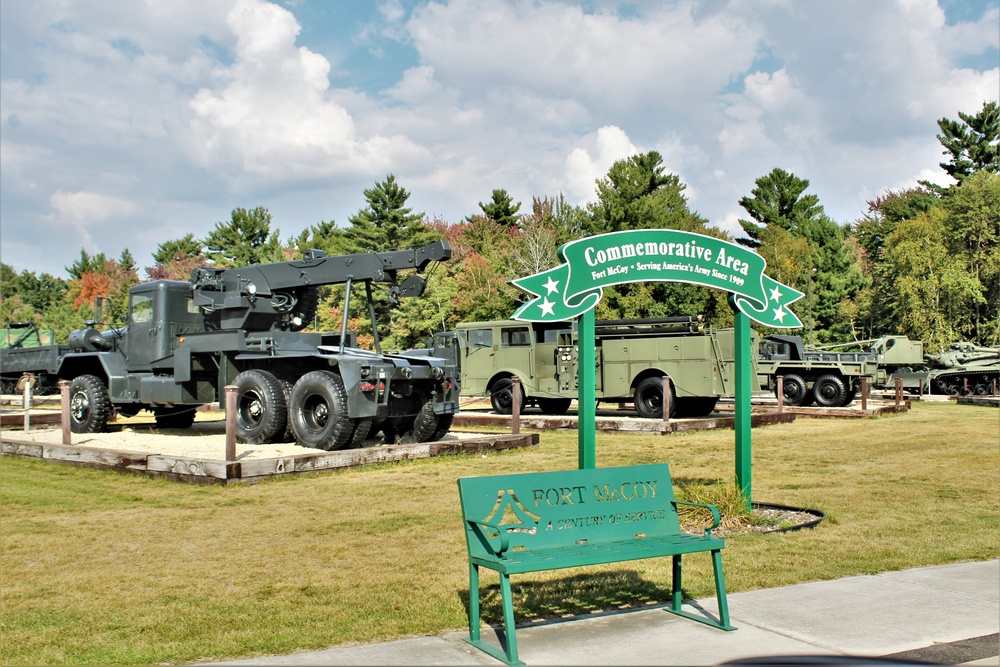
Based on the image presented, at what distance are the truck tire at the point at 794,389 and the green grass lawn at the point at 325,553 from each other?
13.8m

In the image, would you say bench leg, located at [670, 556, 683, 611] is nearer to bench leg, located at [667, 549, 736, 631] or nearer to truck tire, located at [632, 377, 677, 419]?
bench leg, located at [667, 549, 736, 631]

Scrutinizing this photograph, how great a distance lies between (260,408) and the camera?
47.5 ft

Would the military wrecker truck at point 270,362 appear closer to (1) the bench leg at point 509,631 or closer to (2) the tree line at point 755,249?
(1) the bench leg at point 509,631

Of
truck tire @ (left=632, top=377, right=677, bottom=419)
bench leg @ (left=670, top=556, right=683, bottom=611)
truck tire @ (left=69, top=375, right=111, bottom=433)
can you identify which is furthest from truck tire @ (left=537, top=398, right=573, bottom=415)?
bench leg @ (left=670, top=556, right=683, bottom=611)

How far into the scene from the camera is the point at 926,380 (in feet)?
116

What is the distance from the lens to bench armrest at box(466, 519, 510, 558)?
512 cm

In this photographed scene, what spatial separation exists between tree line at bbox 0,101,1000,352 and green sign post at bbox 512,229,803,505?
34.2 m

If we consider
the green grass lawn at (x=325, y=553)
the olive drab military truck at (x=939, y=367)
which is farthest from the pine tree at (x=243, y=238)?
the green grass lawn at (x=325, y=553)

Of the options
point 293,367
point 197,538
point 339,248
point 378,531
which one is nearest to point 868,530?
point 378,531

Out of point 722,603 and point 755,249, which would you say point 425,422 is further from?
point 755,249

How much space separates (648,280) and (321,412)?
6.76 meters

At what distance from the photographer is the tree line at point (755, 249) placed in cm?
4556

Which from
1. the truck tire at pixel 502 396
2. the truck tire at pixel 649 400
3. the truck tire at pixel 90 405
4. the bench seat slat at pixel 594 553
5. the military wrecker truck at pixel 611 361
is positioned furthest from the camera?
the truck tire at pixel 502 396

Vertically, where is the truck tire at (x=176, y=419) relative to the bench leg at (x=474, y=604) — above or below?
above
